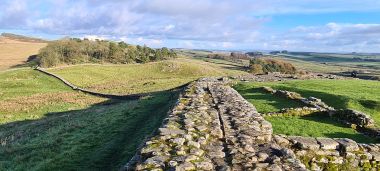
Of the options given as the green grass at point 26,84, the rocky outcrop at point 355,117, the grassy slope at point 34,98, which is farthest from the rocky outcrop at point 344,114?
the green grass at point 26,84

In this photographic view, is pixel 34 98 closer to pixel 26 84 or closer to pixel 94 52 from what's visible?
pixel 26 84

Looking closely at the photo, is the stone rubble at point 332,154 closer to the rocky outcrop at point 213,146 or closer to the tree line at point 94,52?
the rocky outcrop at point 213,146

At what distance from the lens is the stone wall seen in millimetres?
11688

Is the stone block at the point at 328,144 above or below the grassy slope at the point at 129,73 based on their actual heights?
above

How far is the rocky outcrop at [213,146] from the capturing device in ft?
38.0

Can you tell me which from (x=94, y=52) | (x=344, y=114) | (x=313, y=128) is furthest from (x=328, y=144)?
(x=94, y=52)

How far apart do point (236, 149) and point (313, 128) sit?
874 cm

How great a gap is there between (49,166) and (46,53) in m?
95.4

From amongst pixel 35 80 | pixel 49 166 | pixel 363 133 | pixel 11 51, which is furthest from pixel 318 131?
pixel 11 51

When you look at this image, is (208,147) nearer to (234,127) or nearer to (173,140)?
(173,140)

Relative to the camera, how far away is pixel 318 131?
1988 cm

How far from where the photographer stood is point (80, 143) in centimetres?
2161

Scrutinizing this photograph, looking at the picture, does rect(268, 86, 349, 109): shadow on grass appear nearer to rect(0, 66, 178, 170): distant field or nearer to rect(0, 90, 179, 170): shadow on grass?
rect(0, 66, 178, 170): distant field

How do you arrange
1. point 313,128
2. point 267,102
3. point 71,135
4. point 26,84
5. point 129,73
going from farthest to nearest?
point 129,73
point 26,84
point 267,102
point 71,135
point 313,128
